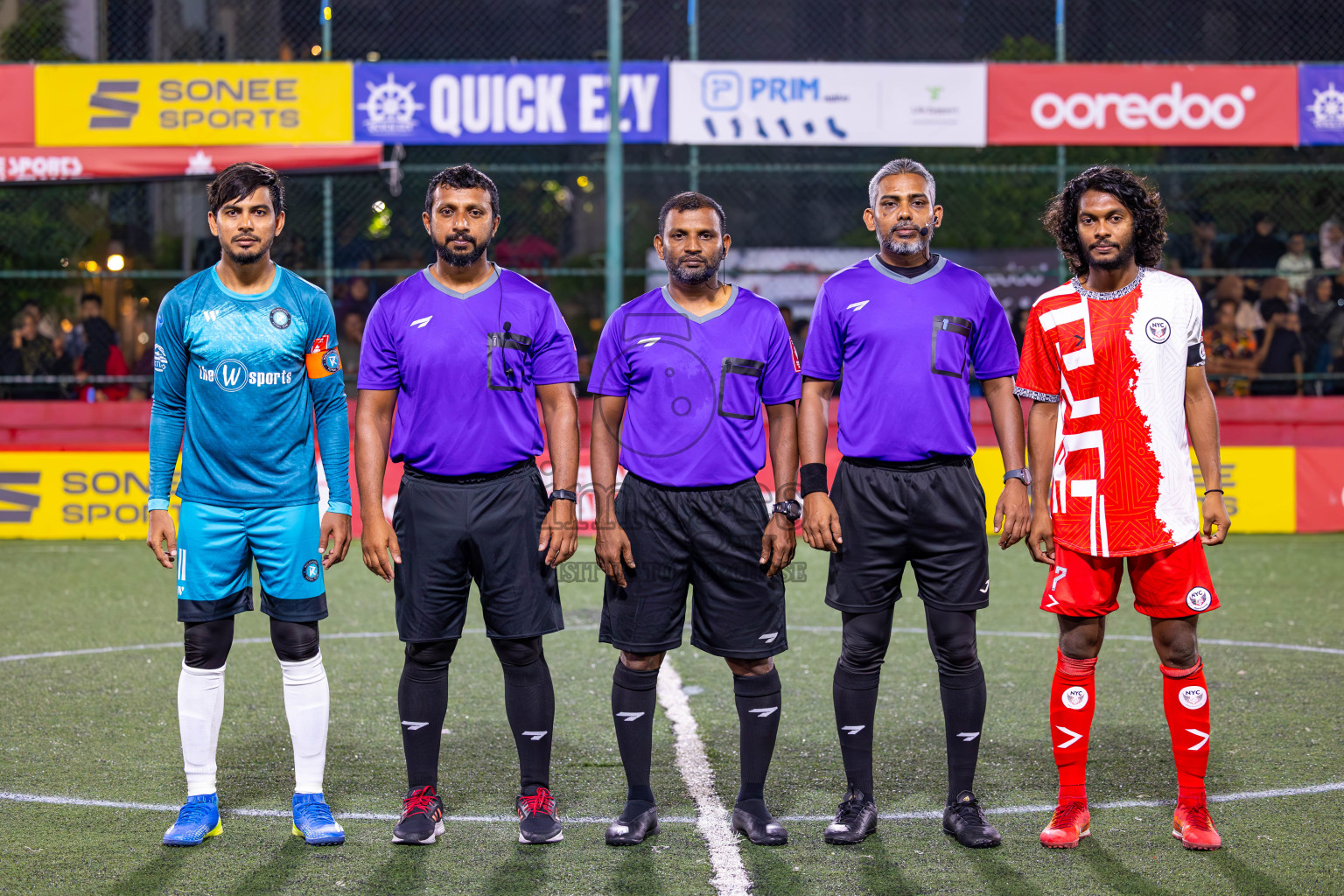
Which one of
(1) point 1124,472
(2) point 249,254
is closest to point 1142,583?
(1) point 1124,472

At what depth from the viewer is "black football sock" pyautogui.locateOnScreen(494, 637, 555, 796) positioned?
14.3 feet

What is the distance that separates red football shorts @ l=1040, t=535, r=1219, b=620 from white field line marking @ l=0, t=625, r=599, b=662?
4.03 m

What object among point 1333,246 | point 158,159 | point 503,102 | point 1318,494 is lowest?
point 1318,494

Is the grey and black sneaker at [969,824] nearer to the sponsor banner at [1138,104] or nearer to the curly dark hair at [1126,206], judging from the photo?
the curly dark hair at [1126,206]

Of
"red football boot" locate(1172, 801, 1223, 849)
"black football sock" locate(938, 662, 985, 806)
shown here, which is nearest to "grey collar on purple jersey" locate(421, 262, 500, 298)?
"black football sock" locate(938, 662, 985, 806)

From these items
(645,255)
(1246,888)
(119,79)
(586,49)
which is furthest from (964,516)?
(586,49)

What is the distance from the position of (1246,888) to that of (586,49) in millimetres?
19740

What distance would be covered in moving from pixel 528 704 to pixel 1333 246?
13.7m

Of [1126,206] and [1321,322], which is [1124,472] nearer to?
[1126,206]

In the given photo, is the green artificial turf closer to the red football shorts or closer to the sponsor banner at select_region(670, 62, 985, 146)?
the red football shorts

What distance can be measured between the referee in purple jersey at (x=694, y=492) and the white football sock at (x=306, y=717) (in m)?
0.96

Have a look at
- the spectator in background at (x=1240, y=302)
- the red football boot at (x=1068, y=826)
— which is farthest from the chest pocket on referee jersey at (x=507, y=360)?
the spectator in background at (x=1240, y=302)

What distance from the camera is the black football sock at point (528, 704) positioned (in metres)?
4.35

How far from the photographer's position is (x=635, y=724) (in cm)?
434
